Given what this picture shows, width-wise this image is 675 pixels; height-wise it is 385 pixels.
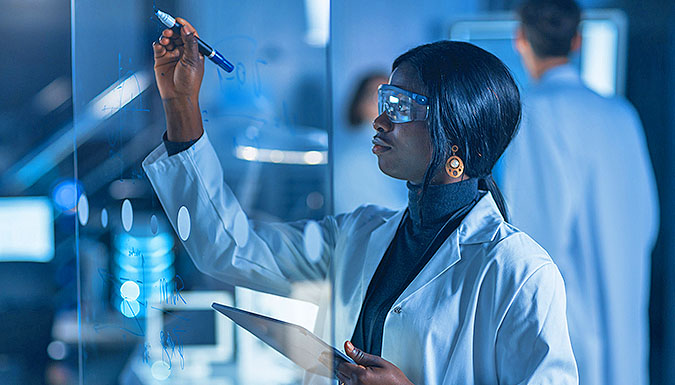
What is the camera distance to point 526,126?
1437mm

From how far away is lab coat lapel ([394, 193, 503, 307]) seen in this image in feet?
2.66

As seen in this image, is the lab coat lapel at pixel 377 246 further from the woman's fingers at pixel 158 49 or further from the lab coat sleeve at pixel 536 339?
the woman's fingers at pixel 158 49

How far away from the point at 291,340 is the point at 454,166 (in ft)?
1.11

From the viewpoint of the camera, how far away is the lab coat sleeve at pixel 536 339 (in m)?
0.73

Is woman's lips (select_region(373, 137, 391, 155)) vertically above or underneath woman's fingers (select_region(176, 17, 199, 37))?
underneath

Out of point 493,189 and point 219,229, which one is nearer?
point 219,229

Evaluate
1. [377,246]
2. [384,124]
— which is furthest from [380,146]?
[377,246]

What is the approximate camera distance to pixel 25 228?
1.43m

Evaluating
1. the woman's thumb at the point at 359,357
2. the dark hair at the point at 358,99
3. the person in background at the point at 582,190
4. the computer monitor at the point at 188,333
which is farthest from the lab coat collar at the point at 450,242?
the dark hair at the point at 358,99

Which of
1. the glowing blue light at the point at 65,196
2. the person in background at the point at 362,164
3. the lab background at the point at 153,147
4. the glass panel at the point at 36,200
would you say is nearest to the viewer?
the lab background at the point at 153,147

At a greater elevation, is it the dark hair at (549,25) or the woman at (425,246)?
the dark hair at (549,25)

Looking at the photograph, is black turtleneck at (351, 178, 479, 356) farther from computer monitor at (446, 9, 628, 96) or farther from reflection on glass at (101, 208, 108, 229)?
computer monitor at (446, 9, 628, 96)

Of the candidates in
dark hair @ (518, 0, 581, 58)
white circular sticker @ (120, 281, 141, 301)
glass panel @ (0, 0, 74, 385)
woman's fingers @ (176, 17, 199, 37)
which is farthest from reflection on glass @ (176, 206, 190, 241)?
dark hair @ (518, 0, 581, 58)

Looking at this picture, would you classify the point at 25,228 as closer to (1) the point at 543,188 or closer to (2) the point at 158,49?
(2) the point at 158,49
